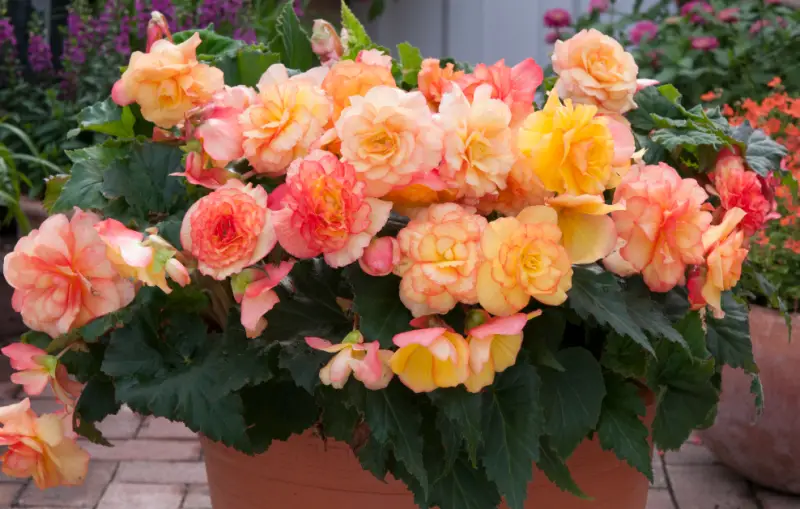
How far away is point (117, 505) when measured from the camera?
1.98 metres

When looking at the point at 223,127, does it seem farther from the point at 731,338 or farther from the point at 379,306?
the point at 731,338

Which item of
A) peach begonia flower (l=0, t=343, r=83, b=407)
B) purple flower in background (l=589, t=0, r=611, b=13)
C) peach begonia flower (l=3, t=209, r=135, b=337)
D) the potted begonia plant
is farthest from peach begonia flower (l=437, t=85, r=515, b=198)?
purple flower in background (l=589, t=0, r=611, b=13)

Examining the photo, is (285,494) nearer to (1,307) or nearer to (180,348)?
(180,348)

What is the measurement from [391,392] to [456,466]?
11cm

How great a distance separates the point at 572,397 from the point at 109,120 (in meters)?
0.60

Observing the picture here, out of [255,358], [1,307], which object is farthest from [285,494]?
[1,307]

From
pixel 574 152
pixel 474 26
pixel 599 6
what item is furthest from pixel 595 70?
pixel 474 26

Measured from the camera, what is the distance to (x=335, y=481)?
945 millimetres

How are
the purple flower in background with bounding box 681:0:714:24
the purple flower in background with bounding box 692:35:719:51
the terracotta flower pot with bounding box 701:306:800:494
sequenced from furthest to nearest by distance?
the purple flower in background with bounding box 681:0:714:24 < the purple flower in background with bounding box 692:35:719:51 < the terracotta flower pot with bounding box 701:306:800:494

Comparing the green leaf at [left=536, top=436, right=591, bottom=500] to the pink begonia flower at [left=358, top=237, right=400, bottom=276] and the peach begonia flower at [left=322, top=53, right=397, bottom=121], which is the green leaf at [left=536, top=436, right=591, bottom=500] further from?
the peach begonia flower at [left=322, top=53, right=397, bottom=121]

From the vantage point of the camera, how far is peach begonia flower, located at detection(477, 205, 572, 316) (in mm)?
757

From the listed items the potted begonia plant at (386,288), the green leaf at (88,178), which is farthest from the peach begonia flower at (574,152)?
the green leaf at (88,178)

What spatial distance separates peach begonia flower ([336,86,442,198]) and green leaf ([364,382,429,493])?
0.18m

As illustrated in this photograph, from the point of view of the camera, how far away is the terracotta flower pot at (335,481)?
0.94 m
